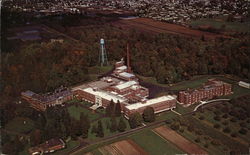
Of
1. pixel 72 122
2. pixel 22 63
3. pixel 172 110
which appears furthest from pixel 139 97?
pixel 22 63

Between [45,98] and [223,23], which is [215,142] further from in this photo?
[223,23]

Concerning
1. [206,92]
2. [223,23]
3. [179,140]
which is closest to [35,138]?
[179,140]

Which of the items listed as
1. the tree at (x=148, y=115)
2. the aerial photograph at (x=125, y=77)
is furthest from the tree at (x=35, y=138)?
the tree at (x=148, y=115)

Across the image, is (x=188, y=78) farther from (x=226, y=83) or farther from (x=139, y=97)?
(x=139, y=97)

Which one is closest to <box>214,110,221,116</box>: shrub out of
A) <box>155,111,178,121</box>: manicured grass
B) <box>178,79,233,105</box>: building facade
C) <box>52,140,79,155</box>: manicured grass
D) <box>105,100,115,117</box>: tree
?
<box>178,79,233,105</box>: building facade

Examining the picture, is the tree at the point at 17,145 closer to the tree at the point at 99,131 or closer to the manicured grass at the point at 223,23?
the tree at the point at 99,131
